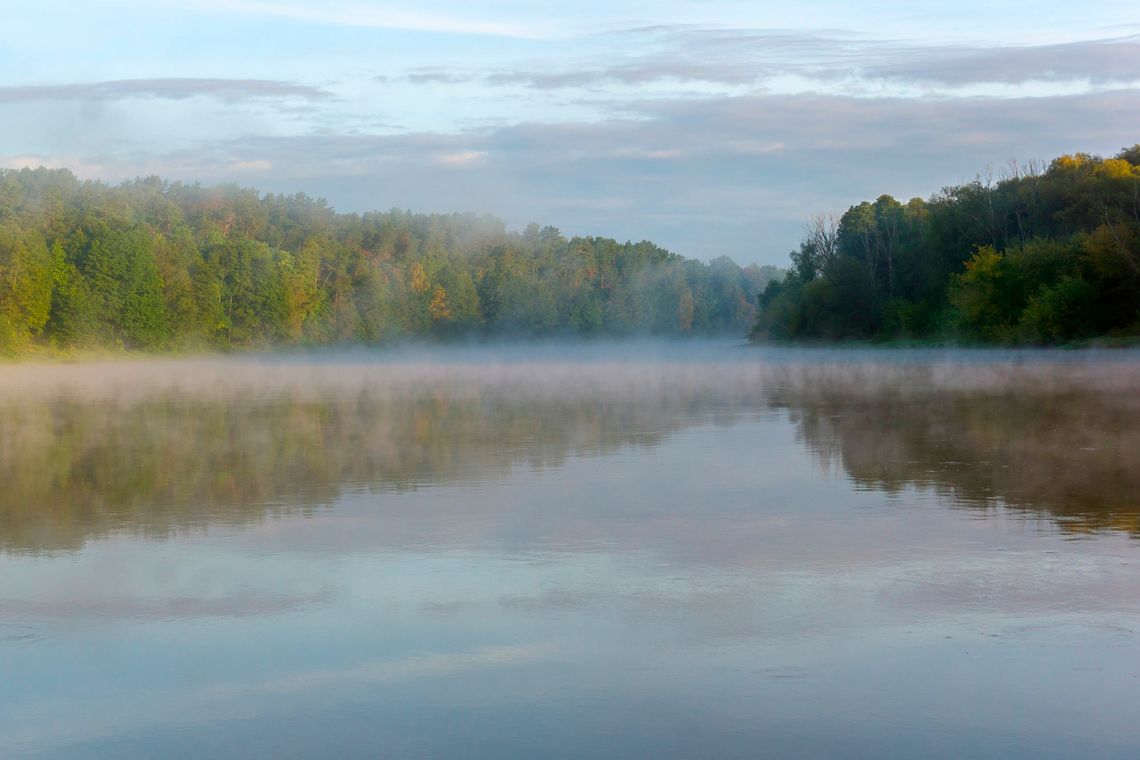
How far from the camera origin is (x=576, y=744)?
5148mm

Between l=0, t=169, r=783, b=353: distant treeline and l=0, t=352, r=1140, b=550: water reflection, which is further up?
l=0, t=169, r=783, b=353: distant treeline

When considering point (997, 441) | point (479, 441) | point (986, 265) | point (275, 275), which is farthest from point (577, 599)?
point (275, 275)

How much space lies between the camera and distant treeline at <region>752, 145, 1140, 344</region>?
202ft

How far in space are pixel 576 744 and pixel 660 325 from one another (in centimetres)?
18063

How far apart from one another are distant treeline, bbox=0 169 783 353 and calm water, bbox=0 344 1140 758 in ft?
235

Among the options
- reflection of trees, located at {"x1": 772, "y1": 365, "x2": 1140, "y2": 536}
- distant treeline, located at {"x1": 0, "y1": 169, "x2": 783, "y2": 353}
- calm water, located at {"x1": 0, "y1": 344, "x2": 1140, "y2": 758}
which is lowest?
reflection of trees, located at {"x1": 772, "y1": 365, "x2": 1140, "y2": 536}

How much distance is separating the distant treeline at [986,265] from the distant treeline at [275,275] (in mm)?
37507

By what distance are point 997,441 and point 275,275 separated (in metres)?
96.9

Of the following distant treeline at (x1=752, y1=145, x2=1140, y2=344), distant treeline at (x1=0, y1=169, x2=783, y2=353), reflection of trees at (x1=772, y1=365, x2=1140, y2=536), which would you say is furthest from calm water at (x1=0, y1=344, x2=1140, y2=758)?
distant treeline at (x1=0, y1=169, x2=783, y2=353)

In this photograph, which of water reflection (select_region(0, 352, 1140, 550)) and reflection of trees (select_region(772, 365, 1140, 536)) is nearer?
reflection of trees (select_region(772, 365, 1140, 536))

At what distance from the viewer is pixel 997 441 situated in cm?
1691

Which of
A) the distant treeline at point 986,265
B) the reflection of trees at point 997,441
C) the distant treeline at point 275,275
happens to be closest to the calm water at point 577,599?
the reflection of trees at point 997,441

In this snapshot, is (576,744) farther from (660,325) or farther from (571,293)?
(660,325)

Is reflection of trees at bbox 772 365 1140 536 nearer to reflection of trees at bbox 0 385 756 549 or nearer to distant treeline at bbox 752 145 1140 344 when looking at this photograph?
reflection of trees at bbox 0 385 756 549
